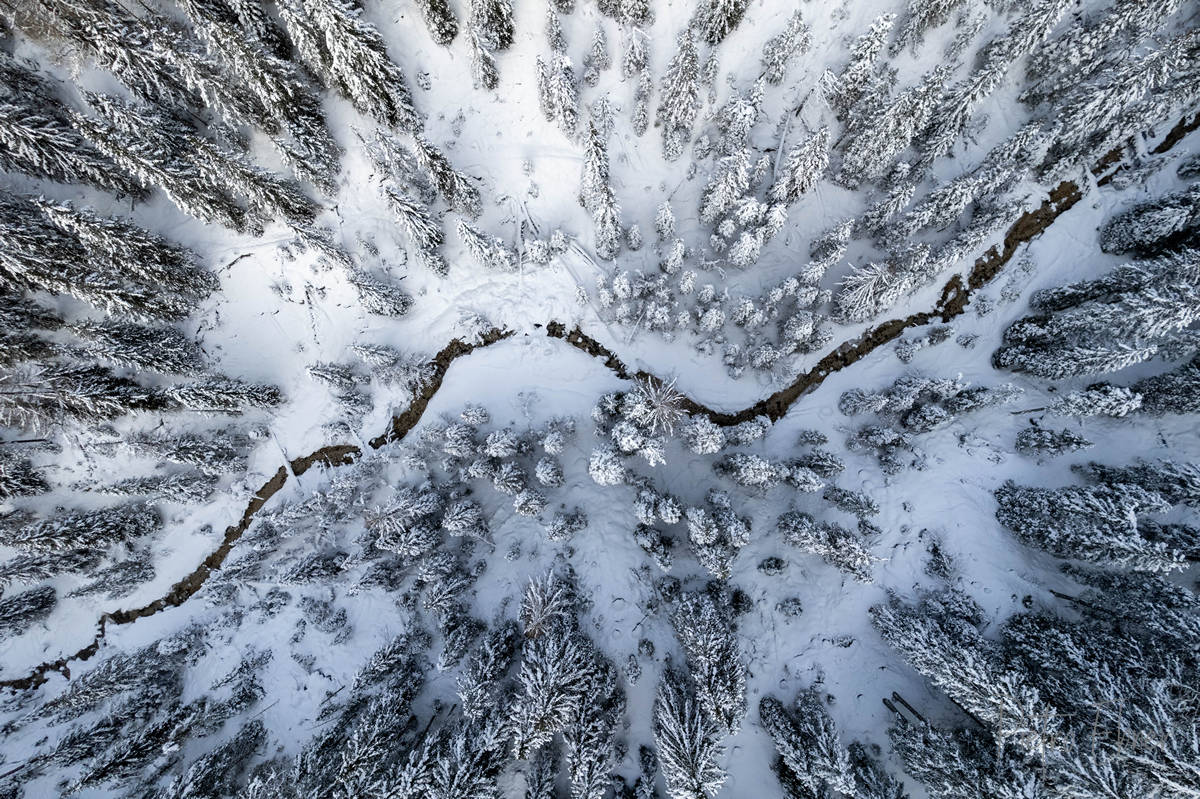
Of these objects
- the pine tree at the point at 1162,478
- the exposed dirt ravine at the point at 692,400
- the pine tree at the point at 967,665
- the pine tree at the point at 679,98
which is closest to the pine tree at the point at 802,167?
the pine tree at the point at 679,98

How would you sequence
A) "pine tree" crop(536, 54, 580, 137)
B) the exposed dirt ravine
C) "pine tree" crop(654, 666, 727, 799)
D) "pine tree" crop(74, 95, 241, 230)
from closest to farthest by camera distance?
1. "pine tree" crop(654, 666, 727, 799)
2. "pine tree" crop(74, 95, 241, 230)
3. "pine tree" crop(536, 54, 580, 137)
4. the exposed dirt ravine

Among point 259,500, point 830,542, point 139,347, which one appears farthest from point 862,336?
point 139,347

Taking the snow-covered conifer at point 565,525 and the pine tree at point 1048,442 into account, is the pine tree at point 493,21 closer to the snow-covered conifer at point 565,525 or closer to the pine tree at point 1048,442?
the snow-covered conifer at point 565,525

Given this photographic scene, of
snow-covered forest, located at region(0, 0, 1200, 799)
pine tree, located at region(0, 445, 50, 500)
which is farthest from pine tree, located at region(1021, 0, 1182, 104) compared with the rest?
pine tree, located at region(0, 445, 50, 500)

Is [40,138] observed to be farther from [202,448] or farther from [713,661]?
[713,661]

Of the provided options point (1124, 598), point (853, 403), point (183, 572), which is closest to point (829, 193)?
point (853, 403)

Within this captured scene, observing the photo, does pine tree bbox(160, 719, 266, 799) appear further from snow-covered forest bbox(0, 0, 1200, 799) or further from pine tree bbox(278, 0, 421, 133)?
→ pine tree bbox(278, 0, 421, 133)

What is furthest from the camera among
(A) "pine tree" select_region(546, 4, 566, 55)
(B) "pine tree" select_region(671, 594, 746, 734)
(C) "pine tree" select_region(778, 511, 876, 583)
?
(A) "pine tree" select_region(546, 4, 566, 55)

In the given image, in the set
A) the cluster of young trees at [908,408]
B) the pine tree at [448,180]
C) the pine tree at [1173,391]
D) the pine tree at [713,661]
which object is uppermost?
the pine tree at [448,180]
